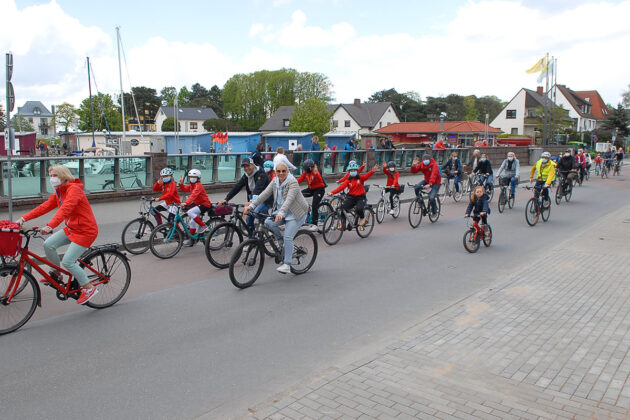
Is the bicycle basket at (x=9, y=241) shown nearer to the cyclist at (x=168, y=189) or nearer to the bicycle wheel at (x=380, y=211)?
the cyclist at (x=168, y=189)

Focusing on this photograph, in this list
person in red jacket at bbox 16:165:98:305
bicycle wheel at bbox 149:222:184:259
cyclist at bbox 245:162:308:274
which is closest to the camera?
person in red jacket at bbox 16:165:98:305

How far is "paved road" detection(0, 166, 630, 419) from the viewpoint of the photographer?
418 cm

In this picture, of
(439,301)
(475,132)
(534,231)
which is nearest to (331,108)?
(475,132)

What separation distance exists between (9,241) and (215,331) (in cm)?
239

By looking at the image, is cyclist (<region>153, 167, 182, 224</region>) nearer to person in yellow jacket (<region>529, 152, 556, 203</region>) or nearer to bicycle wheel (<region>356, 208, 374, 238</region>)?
bicycle wheel (<region>356, 208, 374, 238</region>)

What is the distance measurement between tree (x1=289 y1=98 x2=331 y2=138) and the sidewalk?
74.5m

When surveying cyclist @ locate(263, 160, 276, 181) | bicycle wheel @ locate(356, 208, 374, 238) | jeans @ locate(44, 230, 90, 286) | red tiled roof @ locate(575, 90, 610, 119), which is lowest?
bicycle wheel @ locate(356, 208, 374, 238)

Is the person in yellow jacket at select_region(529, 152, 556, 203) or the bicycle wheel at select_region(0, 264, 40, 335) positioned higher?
the person in yellow jacket at select_region(529, 152, 556, 203)

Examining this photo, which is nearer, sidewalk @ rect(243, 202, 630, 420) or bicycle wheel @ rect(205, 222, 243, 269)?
sidewalk @ rect(243, 202, 630, 420)

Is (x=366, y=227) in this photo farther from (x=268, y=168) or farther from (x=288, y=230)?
(x=288, y=230)

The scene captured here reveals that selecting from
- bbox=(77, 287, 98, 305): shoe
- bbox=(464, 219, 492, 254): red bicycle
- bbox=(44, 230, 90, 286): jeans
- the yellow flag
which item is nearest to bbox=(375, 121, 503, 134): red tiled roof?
the yellow flag

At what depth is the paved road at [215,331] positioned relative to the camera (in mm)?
4180

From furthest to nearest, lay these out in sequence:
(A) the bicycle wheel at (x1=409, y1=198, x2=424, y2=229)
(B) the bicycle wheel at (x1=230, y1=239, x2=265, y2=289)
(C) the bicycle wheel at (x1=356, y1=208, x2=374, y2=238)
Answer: (A) the bicycle wheel at (x1=409, y1=198, x2=424, y2=229)
(C) the bicycle wheel at (x1=356, y1=208, x2=374, y2=238)
(B) the bicycle wheel at (x1=230, y1=239, x2=265, y2=289)

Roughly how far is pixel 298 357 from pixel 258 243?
107 inches
